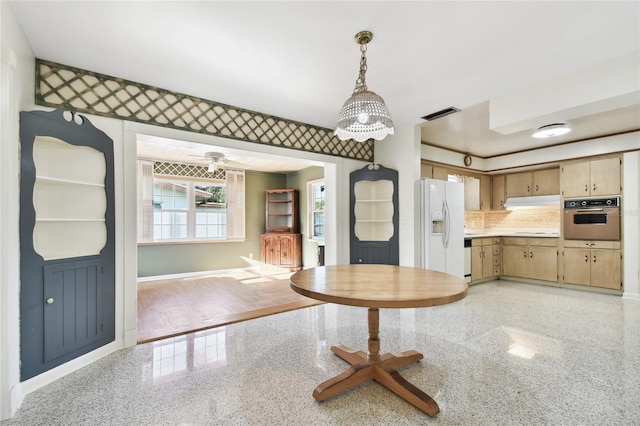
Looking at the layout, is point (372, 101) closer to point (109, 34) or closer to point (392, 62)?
point (392, 62)

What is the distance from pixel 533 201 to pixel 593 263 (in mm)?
1340

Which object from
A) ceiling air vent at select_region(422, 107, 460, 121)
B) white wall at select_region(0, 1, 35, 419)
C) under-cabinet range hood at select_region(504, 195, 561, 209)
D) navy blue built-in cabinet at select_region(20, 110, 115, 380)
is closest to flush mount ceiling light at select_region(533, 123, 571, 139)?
ceiling air vent at select_region(422, 107, 460, 121)

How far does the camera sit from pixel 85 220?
2.27 metres

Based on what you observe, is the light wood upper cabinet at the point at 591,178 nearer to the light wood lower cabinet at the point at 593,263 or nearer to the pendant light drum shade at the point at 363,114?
the light wood lower cabinet at the point at 593,263

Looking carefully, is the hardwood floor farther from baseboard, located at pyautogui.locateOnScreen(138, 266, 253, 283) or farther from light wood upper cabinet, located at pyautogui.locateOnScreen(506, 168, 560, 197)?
light wood upper cabinet, located at pyautogui.locateOnScreen(506, 168, 560, 197)

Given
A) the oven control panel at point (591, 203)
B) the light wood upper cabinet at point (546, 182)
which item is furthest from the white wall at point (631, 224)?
the light wood upper cabinet at point (546, 182)

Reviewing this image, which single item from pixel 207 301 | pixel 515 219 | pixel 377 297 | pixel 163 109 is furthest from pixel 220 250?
pixel 515 219

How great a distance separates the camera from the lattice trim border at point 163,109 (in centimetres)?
237

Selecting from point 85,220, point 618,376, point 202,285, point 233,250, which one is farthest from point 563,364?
point 233,250

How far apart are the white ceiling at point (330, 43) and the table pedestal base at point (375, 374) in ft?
6.53

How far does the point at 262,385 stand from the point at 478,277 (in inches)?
169

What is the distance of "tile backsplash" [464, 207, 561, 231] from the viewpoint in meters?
5.30

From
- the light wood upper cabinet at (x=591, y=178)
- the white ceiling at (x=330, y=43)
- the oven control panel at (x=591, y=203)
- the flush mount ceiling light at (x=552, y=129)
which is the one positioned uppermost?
the white ceiling at (x=330, y=43)

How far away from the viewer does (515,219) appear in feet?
18.8
